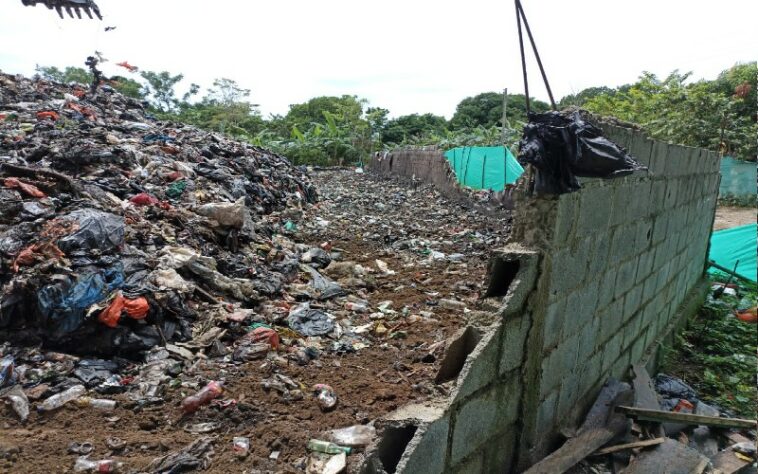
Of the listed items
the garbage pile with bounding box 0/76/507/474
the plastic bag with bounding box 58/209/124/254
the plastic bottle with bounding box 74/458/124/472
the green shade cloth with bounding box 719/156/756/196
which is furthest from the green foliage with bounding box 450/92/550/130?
the plastic bottle with bounding box 74/458/124/472

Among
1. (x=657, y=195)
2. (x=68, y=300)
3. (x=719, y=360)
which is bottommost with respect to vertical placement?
(x=719, y=360)

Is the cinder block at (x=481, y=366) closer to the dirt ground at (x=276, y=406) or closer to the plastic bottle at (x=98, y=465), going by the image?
the dirt ground at (x=276, y=406)

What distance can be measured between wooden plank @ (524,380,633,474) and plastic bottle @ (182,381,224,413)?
180cm

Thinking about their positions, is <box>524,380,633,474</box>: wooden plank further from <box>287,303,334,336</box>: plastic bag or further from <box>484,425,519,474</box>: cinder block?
<box>287,303,334,336</box>: plastic bag

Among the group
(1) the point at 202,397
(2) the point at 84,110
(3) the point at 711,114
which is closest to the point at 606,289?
(1) the point at 202,397

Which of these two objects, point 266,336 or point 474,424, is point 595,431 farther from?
Result: point 266,336

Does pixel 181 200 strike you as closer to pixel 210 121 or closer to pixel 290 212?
pixel 290 212

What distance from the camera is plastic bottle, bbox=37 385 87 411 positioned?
272cm

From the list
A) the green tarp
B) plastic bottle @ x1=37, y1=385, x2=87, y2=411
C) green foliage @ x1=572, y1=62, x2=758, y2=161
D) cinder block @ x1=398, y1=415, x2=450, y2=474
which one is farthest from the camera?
green foliage @ x1=572, y1=62, x2=758, y2=161

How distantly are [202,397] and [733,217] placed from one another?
13.8 m

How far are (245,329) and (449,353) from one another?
2.33 meters

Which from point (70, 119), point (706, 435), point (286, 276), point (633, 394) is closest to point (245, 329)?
point (286, 276)

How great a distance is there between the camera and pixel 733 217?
1221 cm

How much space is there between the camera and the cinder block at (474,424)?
5.92 feet
